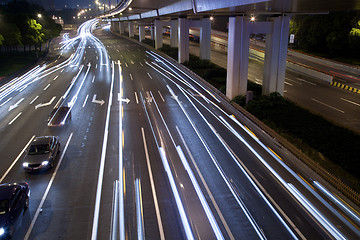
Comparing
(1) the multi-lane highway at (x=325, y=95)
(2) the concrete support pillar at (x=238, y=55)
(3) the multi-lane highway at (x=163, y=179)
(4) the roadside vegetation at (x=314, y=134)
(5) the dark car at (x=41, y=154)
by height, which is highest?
(2) the concrete support pillar at (x=238, y=55)

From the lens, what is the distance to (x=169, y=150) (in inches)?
685

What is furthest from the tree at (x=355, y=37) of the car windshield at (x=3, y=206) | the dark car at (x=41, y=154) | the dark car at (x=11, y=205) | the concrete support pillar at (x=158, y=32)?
the car windshield at (x=3, y=206)

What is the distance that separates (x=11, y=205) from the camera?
35.8ft

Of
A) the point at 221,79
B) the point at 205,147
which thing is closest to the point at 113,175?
the point at 205,147

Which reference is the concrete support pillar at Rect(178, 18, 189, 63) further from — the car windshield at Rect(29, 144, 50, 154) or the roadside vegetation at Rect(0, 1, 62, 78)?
the car windshield at Rect(29, 144, 50, 154)

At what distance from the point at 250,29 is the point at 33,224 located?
21.0 metres

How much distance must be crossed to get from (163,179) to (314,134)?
31.8ft

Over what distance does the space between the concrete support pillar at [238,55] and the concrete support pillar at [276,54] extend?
1.79m

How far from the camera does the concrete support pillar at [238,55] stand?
82.8 feet

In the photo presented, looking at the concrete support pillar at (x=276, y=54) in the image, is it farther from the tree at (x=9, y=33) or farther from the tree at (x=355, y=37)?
the tree at (x=9, y=33)

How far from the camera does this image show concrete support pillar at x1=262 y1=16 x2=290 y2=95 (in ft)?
83.0

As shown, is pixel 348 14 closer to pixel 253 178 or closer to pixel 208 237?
pixel 253 178

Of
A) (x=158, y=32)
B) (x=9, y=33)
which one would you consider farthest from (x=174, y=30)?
(x=9, y=33)

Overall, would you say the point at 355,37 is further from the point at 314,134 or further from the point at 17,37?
the point at 17,37
